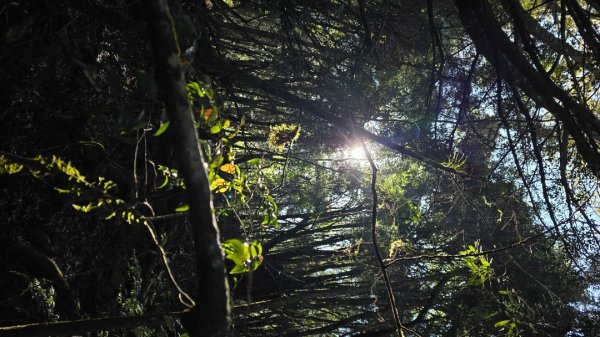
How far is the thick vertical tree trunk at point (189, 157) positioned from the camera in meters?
0.85

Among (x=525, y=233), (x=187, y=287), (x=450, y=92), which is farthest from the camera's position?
(x=450, y=92)

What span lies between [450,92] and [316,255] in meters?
2.69

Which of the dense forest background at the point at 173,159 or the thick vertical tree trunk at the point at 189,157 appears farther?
the dense forest background at the point at 173,159

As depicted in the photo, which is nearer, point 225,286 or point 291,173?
point 225,286

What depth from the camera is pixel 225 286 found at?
0.87 m

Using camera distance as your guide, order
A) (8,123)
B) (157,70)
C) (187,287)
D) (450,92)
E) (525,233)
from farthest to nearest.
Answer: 1. (450,92)
2. (525,233)
3. (187,287)
4. (8,123)
5. (157,70)

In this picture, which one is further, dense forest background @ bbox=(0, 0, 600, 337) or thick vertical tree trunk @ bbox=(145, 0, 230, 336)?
dense forest background @ bbox=(0, 0, 600, 337)

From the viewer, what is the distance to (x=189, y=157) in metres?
0.85

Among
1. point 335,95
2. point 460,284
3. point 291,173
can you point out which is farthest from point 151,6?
point 460,284

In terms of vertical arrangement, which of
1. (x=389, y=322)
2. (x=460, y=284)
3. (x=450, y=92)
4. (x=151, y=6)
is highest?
(x=450, y=92)

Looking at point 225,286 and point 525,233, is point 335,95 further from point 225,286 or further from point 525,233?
point 225,286

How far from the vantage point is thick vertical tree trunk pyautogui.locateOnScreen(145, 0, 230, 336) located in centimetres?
85

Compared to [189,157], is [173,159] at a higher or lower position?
higher

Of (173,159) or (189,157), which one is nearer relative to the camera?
(189,157)
